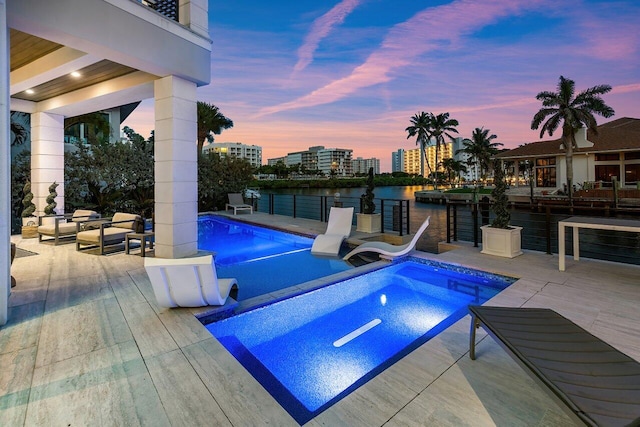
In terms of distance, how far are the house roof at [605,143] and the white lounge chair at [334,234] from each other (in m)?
22.4

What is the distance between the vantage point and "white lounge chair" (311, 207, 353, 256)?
21.5 feet

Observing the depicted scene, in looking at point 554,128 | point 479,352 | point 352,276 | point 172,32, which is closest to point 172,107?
point 172,32

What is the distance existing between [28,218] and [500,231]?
1016cm

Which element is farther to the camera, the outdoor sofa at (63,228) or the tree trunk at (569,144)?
the tree trunk at (569,144)

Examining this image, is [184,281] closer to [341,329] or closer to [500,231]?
[341,329]

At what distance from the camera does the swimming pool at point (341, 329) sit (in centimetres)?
240

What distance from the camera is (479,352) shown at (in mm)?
2350

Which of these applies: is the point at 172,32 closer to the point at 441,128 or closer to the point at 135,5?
the point at 135,5

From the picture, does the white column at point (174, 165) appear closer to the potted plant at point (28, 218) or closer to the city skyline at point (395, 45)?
the potted plant at point (28, 218)

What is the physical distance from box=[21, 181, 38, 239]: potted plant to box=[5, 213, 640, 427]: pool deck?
4634 mm

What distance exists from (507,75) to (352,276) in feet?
59.3

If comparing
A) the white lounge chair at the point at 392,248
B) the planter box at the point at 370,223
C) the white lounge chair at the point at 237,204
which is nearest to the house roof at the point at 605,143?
the white lounge chair at the point at 237,204

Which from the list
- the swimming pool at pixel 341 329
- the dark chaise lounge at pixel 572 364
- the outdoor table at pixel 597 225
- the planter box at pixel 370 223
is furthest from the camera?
the planter box at pixel 370 223

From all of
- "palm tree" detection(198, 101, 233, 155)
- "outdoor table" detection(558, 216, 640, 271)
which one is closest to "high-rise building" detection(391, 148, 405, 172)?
"palm tree" detection(198, 101, 233, 155)
